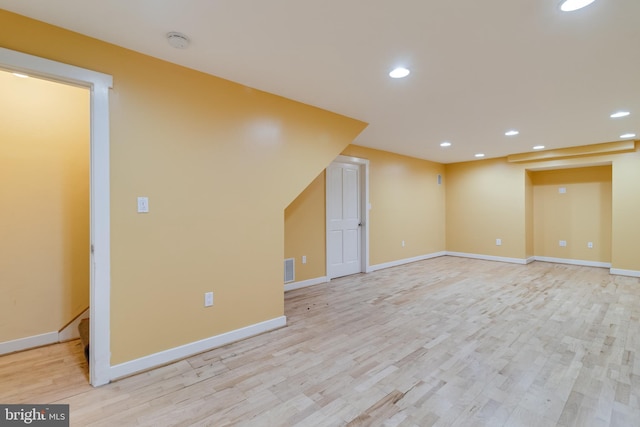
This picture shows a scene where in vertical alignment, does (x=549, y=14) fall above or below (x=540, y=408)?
above

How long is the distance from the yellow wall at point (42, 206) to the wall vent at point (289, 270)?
7.58 feet

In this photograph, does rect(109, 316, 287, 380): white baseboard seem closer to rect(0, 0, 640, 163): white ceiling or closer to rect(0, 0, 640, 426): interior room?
rect(0, 0, 640, 426): interior room

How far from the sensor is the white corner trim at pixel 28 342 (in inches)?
94.6

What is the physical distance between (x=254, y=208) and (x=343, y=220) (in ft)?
8.20

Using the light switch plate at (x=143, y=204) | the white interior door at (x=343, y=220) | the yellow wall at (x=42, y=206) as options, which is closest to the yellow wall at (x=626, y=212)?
the white interior door at (x=343, y=220)

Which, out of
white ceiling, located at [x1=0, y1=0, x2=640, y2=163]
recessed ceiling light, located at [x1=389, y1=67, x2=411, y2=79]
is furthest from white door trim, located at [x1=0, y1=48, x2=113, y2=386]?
recessed ceiling light, located at [x1=389, y1=67, x2=411, y2=79]

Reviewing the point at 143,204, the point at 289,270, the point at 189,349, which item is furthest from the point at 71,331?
the point at 289,270

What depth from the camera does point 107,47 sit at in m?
2.01

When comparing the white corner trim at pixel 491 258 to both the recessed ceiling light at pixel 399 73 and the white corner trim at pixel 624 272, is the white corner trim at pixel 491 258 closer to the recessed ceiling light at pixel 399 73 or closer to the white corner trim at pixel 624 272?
the white corner trim at pixel 624 272

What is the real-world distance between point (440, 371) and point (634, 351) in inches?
71.9

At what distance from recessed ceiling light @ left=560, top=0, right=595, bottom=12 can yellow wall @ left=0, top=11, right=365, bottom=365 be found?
2200 millimetres

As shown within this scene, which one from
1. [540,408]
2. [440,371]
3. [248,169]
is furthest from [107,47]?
[540,408]

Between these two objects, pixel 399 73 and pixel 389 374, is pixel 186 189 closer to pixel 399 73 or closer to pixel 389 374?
pixel 399 73

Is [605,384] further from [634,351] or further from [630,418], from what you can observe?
[634,351]
